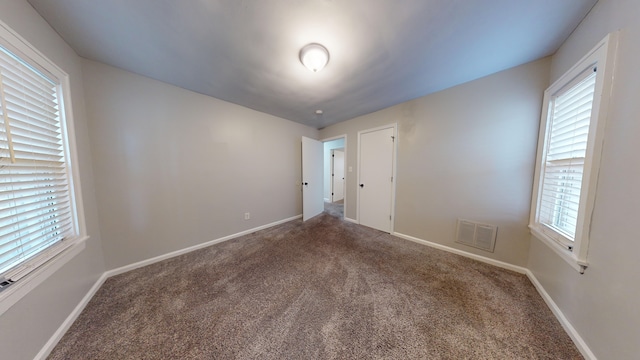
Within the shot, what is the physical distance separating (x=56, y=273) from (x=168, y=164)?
51.2 inches

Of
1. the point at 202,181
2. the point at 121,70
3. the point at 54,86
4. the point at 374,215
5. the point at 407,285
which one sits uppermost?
the point at 121,70

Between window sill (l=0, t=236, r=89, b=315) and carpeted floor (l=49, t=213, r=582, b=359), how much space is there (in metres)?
0.49

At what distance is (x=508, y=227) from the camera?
1983 millimetres

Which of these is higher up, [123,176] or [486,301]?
[123,176]

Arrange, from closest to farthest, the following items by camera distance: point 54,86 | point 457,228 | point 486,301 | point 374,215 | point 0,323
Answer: point 0,323 < point 54,86 < point 486,301 < point 457,228 < point 374,215

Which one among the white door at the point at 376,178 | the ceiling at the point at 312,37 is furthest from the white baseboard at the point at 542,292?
the ceiling at the point at 312,37

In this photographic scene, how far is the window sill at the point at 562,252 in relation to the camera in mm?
1169

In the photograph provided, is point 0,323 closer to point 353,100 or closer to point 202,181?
point 202,181

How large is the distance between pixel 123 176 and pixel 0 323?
1416 mm

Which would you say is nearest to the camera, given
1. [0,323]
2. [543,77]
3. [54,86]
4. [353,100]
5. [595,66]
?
[0,323]

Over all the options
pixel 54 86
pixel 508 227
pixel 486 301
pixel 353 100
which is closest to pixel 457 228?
pixel 508 227

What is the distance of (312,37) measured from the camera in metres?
1.43

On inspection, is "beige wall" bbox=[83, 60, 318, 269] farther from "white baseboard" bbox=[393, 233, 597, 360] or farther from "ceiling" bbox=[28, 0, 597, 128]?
"white baseboard" bbox=[393, 233, 597, 360]

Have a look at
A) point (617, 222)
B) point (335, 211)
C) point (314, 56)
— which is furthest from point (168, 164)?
point (617, 222)
